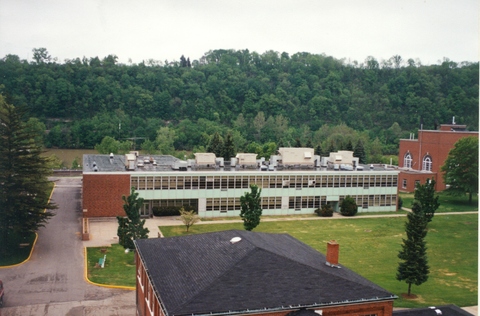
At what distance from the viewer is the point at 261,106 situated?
102m

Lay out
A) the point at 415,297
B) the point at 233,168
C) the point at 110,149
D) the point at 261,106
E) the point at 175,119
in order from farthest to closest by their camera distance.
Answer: the point at 261,106 < the point at 175,119 < the point at 110,149 < the point at 233,168 < the point at 415,297

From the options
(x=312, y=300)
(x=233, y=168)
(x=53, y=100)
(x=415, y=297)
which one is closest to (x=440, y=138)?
(x=233, y=168)

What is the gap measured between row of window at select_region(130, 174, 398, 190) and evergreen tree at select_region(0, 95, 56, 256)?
11.1 meters

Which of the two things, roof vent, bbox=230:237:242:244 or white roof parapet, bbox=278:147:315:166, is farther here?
white roof parapet, bbox=278:147:315:166

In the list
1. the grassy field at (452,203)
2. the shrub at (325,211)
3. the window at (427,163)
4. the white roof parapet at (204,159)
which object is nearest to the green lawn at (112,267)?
the white roof parapet at (204,159)

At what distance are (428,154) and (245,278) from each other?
161 feet

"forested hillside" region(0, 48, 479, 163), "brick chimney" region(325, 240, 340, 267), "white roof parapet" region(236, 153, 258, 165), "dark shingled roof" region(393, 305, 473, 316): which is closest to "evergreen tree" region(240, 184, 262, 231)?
"white roof parapet" region(236, 153, 258, 165)

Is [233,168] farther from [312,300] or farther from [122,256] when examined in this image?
[312,300]

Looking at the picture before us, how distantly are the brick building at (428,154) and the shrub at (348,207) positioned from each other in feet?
49.4

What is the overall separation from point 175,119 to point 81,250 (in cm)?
A: 6673

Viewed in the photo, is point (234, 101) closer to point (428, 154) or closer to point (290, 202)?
point (428, 154)

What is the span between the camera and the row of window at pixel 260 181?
1570 inches

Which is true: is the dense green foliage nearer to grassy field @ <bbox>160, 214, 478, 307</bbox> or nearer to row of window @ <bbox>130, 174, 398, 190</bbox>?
grassy field @ <bbox>160, 214, 478, 307</bbox>

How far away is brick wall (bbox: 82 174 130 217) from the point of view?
3803 cm
